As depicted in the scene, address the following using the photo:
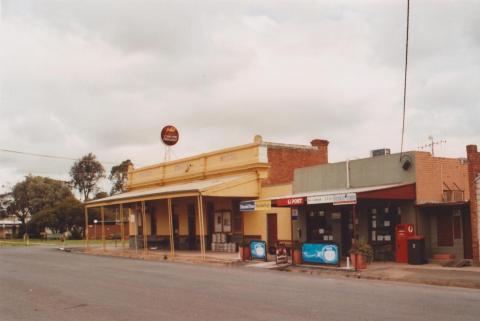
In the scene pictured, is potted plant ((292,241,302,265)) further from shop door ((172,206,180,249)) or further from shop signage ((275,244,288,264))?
shop door ((172,206,180,249))

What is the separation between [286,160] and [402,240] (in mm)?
11222

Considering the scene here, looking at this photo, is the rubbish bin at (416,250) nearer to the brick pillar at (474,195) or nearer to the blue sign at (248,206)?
the brick pillar at (474,195)

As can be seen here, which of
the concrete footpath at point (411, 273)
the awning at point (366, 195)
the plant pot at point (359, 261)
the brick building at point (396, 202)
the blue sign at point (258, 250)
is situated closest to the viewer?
the concrete footpath at point (411, 273)

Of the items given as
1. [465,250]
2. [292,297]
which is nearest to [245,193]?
[465,250]

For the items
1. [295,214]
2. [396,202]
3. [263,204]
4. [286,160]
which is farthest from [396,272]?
[286,160]

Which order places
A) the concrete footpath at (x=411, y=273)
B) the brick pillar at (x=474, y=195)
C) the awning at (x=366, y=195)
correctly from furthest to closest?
the awning at (x=366, y=195)
the brick pillar at (x=474, y=195)
the concrete footpath at (x=411, y=273)

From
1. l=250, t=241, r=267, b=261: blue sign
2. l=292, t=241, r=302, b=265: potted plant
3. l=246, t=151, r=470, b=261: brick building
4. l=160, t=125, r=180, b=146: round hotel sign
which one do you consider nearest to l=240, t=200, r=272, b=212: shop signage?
l=246, t=151, r=470, b=261: brick building

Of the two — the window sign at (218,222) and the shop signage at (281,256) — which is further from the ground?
the window sign at (218,222)

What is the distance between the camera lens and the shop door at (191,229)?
35312 mm

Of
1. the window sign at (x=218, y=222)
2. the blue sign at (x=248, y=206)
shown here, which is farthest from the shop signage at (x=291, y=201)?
the window sign at (x=218, y=222)

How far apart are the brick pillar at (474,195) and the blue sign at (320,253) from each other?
4.42 meters

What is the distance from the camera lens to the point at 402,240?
20.8 m

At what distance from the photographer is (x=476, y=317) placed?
9.60 meters

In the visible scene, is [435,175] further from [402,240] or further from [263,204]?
[263,204]
